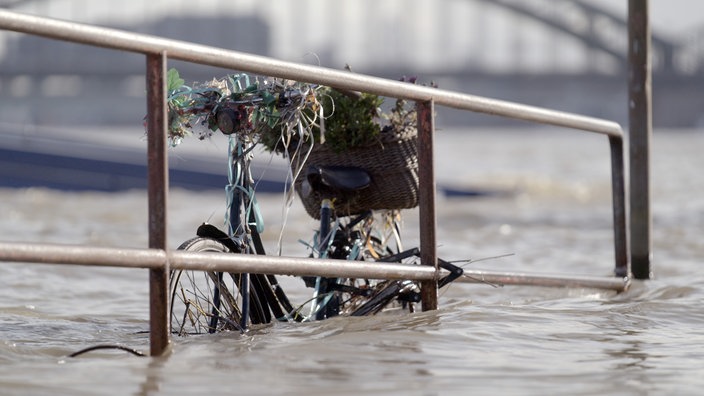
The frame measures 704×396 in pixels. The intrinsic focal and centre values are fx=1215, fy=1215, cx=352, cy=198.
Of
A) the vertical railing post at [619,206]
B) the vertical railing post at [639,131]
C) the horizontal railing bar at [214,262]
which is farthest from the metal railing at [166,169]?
the vertical railing post at [639,131]

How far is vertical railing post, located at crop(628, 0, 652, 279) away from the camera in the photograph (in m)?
5.27

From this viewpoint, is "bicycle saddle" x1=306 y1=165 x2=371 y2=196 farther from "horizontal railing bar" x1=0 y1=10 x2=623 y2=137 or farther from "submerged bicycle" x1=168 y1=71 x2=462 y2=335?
"horizontal railing bar" x1=0 y1=10 x2=623 y2=137

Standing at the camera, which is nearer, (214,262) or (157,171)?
(157,171)

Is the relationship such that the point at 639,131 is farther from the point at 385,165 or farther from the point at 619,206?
the point at 385,165

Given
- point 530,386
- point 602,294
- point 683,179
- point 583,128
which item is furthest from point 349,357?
point 683,179

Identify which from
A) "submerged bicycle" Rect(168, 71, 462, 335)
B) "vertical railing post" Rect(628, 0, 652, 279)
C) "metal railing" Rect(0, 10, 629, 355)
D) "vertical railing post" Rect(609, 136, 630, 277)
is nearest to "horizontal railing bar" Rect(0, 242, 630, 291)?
"metal railing" Rect(0, 10, 629, 355)

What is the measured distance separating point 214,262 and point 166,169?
0.26 meters

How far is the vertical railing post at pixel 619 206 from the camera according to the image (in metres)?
4.70

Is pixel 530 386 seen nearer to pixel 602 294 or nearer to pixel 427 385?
pixel 427 385

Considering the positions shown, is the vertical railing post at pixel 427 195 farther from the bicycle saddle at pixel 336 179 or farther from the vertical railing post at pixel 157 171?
the vertical railing post at pixel 157 171

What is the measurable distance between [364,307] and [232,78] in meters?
0.78

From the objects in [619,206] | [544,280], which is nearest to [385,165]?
[544,280]

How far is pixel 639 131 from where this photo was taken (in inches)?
208

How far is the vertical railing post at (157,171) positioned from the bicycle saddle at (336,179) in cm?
94
